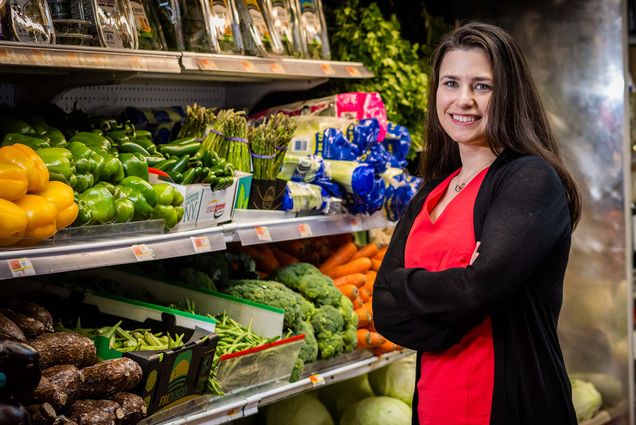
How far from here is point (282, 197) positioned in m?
3.07

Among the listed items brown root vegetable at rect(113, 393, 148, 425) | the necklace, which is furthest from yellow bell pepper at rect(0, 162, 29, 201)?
the necklace

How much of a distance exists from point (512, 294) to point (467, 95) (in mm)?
546

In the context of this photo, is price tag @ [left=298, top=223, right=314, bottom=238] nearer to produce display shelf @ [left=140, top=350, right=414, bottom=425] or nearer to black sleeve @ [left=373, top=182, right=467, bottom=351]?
produce display shelf @ [left=140, top=350, right=414, bottom=425]

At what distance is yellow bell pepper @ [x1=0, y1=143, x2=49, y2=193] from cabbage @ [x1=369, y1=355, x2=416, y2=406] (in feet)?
6.57

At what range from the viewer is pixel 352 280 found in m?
3.48

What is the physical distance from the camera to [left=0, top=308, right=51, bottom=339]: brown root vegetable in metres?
2.18

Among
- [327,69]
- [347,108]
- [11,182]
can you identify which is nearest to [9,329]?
[11,182]

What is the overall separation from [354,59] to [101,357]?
209 centimetres

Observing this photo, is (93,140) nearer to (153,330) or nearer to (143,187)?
(143,187)

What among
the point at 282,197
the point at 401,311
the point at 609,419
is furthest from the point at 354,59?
the point at 609,419

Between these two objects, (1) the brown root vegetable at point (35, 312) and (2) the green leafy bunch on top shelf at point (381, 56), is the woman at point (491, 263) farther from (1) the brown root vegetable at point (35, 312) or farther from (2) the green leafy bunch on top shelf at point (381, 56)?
(2) the green leafy bunch on top shelf at point (381, 56)

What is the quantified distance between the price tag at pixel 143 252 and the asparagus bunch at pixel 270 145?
0.74m

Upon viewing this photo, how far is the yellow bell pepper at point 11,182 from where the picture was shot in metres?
2.08

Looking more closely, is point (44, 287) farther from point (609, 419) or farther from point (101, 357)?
point (609, 419)
